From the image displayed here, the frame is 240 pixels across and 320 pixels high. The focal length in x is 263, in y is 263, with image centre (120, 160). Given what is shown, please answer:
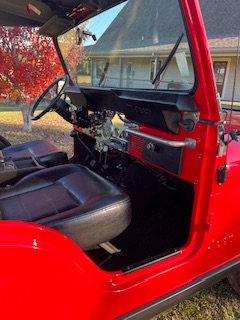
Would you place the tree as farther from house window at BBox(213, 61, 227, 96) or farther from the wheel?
the wheel

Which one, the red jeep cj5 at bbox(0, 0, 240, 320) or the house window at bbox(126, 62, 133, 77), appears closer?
the red jeep cj5 at bbox(0, 0, 240, 320)

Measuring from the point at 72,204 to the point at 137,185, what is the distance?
0.72 m

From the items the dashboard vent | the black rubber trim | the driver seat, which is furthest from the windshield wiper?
the driver seat

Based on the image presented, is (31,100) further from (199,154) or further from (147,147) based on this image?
(199,154)

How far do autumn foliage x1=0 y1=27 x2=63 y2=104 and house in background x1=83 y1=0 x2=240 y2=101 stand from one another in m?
3.40

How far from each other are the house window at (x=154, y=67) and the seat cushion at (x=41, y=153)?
5.04 feet

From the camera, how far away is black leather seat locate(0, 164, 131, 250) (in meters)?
1.43

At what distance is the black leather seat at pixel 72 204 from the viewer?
143 centimetres

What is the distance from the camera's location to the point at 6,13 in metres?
2.22

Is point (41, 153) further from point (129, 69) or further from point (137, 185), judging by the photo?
point (129, 69)

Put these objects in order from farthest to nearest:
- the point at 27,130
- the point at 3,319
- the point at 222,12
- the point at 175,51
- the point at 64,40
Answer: the point at 27,130 → the point at 64,40 → the point at 175,51 → the point at 222,12 → the point at 3,319

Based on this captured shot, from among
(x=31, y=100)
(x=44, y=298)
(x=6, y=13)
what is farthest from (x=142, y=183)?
(x=31, y=100)


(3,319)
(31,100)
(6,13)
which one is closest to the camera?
(3,319)

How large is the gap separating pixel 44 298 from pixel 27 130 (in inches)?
236
